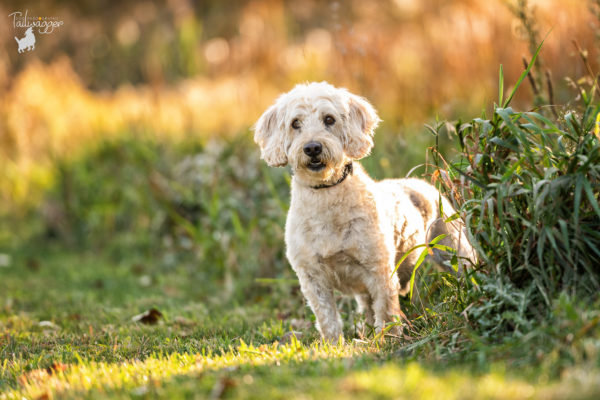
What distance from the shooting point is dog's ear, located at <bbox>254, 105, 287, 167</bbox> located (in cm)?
411

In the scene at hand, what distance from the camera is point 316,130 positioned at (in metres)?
3.94

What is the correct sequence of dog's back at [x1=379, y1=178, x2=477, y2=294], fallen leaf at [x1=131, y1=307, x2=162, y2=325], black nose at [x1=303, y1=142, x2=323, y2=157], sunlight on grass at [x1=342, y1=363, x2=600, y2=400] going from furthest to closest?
1. fallen leaf at [x1=131, y1=307, x2=162, y2=325]
2. dog's back at [x1=379, y1=178, x2=477, y2=294]
3. black nose at [x1=303, y1=142, x2=323, y2=157]
4. sunlight on grass at [x1=342, y1=363, x2=600, y2=400]

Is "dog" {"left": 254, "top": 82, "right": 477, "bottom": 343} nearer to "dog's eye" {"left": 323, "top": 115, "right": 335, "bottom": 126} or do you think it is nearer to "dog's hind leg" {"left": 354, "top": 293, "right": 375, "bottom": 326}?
"dog's eye" {"left": 323, "top": 115, "right": 335, "bottom": 126}

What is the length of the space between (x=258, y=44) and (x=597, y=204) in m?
7.54

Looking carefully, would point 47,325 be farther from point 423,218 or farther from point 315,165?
point 423,218

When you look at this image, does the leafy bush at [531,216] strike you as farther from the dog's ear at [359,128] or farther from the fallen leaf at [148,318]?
the fallen leaf at [148,318]

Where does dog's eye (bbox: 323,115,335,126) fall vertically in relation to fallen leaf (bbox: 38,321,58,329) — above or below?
above

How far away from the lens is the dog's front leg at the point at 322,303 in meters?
3.89

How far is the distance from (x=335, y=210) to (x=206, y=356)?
3.69ft

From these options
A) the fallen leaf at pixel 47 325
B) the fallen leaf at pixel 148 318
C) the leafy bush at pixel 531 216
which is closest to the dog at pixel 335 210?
the leafy bush at pixel 531 216

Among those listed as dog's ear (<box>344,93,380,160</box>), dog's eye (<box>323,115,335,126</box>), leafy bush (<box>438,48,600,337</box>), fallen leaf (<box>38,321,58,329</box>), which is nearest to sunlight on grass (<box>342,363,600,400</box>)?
leafy bush (<box>438,48,600,337</box>)

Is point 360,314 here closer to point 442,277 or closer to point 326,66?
point 442,277

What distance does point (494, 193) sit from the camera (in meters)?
3.19

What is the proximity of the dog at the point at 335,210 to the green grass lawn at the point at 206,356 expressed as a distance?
34 centimetres
